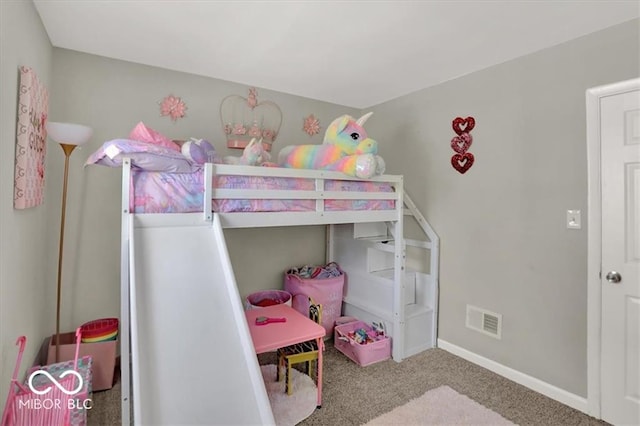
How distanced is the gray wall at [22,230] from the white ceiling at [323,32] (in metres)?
0.31

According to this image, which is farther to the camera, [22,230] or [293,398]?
[293,398]

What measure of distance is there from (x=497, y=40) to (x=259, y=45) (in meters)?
1.57

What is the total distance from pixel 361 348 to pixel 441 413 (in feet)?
2.35

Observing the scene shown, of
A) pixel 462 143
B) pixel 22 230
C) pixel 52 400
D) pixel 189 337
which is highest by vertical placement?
pixel 462 143

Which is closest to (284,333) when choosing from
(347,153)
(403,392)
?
(403,392)

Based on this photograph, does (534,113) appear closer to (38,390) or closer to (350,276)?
(350,276)

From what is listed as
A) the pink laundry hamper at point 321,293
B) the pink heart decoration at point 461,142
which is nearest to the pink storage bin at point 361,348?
the pink laundry hamper at point 321,293

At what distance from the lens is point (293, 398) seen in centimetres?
215

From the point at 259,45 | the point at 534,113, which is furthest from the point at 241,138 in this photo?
the point at 534,113

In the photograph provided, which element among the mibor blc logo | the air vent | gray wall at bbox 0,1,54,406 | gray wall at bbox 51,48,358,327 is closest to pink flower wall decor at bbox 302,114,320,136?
gray wall at bbox 51,48,358,327

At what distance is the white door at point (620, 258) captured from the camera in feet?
6.26

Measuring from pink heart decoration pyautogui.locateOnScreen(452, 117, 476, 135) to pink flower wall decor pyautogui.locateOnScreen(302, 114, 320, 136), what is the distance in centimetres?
135

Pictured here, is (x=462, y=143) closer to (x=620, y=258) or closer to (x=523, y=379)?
(x=620, y=258)

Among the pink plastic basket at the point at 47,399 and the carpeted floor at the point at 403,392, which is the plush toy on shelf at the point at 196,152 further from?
the carpeted floor at the point at 403,392
